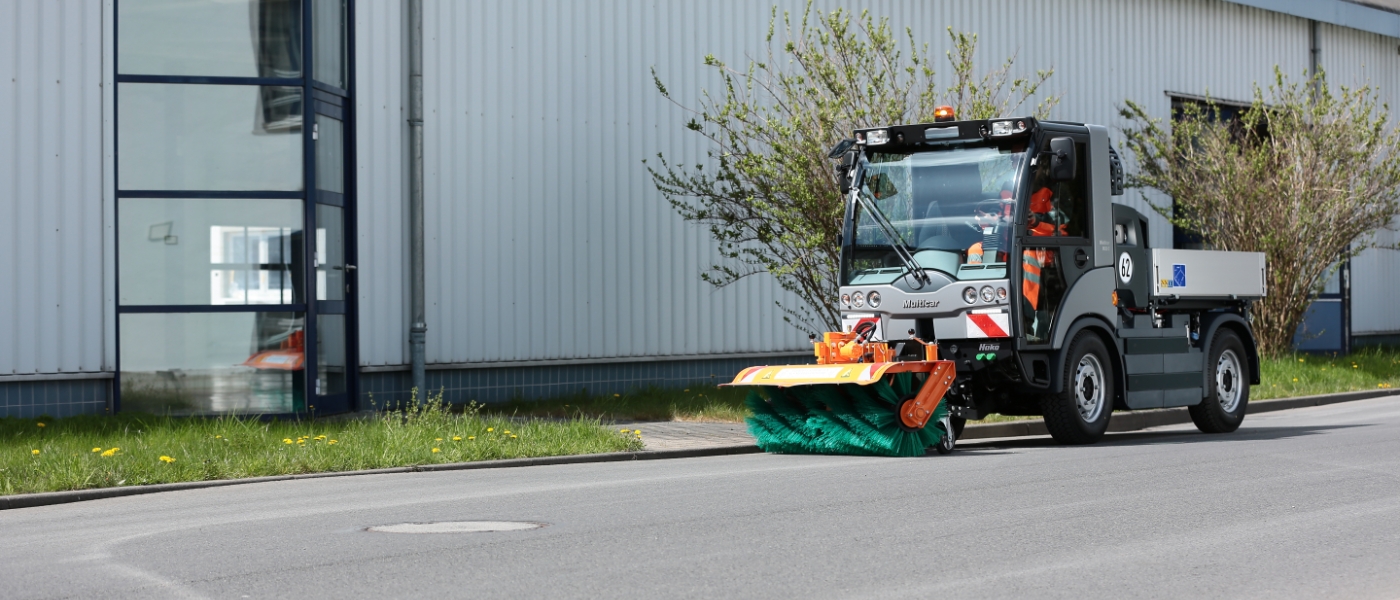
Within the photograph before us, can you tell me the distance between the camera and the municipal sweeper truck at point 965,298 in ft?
42.7

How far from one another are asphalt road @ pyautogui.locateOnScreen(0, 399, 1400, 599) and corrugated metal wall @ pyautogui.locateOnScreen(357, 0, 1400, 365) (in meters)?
5.84

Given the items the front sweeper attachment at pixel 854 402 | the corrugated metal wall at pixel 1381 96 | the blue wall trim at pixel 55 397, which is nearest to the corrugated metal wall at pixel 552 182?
the blue wall trim at pixel 55 397

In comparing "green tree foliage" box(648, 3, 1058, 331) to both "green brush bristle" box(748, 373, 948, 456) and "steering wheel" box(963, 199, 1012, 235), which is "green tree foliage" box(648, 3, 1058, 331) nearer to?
"steering wheel" box(963, 199, 1012, 235)

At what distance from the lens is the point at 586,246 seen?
1930 cm

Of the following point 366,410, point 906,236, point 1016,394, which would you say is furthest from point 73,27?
point 1016,394

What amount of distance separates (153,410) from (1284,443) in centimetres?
1059

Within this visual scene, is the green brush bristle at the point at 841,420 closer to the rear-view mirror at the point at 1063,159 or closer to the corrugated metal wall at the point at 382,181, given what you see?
the rear-view mirror at the point at 1063,159

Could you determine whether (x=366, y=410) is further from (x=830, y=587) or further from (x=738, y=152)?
(x=830, y=587)

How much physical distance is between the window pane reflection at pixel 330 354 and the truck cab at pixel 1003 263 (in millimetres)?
5759

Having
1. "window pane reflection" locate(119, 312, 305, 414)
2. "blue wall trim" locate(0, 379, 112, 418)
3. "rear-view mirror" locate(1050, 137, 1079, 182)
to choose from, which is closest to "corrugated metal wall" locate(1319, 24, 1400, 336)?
"rear-view mirror" locate(1050, 137, 1079, 182)

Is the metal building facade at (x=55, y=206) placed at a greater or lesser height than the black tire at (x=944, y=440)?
greater

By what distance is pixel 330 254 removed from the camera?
659 inches

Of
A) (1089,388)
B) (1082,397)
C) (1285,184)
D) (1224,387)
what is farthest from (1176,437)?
(1285,184)

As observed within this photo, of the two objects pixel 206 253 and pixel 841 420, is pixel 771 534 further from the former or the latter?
pixel 206 253
